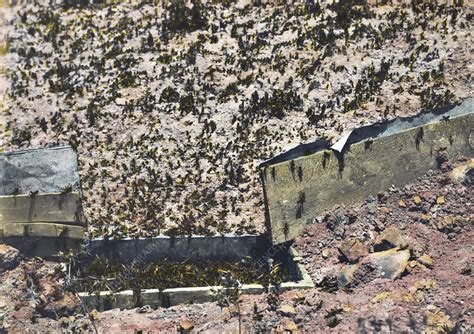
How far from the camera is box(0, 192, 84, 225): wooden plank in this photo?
39.6 feet

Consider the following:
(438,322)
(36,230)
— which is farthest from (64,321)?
(438,322)

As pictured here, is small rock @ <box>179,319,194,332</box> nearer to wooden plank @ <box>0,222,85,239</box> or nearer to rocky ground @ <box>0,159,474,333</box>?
rocky ground @ <box>0,159,474,333</box>

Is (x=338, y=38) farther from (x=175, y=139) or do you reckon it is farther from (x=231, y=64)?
(x=175, y=139)

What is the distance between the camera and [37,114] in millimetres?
14594

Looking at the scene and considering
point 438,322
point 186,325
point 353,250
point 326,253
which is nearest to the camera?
point 438,322

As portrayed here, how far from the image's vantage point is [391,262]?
1074cm

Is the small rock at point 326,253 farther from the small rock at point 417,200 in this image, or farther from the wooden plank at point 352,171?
the small rock at point 417,200

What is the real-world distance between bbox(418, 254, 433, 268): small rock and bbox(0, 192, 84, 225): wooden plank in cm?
781

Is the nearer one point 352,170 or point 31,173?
point 352,170

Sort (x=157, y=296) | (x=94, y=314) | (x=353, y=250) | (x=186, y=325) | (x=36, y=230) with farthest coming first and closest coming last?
(x=36, y=230) → (x=353, y=250) → (x=157, y=296) → (x=94, y=314) → (x=186, y=325)

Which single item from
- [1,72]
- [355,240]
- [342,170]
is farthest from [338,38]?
[1,72]

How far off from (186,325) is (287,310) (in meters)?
2.12

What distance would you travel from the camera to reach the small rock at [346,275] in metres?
11.0

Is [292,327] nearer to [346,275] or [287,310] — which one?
[287,310]
